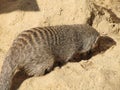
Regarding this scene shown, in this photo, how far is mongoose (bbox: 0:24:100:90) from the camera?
15.0 ft

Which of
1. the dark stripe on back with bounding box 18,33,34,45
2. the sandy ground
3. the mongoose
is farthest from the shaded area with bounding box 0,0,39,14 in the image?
the dark stripe on back with bounding box 18,33,34,45

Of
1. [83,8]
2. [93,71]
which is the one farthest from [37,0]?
[93,71]

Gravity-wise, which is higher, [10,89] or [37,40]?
[37,40]

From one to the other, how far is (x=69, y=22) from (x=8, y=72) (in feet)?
4.91

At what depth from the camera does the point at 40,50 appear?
4.70 meters

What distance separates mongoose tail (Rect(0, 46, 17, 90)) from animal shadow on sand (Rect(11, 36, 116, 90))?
15 centimetres

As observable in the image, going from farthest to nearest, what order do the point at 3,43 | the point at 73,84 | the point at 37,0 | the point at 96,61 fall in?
the point at 37,0 < the point at 3,43 < the point at 96,61 < the point at 73,84

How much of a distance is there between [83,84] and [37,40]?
2.53 ft

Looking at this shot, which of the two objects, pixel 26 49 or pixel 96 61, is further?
pixel 96 61

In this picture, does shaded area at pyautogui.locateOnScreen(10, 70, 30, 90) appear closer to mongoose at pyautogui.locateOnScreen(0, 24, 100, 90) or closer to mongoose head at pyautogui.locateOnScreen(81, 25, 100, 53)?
mongoose at pyautogui.locateOnScreen(0, 24, 100, 90)

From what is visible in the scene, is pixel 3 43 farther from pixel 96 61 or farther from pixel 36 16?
pixel 96 61

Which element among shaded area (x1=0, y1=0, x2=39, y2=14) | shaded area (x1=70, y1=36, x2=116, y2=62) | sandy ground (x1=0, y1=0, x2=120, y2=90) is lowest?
shaded area (x1=70, y1=36, x2=116, y2=62)

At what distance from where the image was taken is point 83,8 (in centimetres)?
571

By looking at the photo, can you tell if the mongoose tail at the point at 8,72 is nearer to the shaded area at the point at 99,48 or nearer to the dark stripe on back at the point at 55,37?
the dark stripe on back at the point at 55,37
